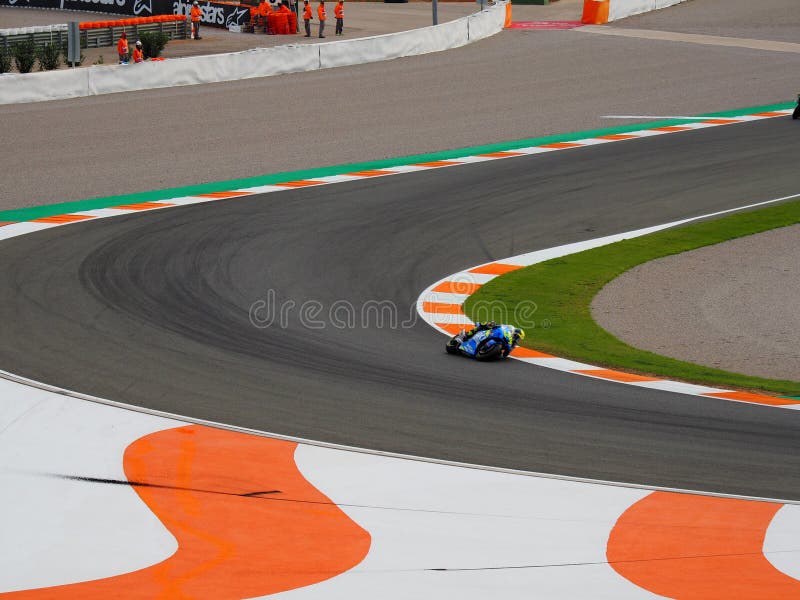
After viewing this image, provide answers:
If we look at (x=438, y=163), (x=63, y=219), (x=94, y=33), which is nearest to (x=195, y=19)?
(x=94, y=33)

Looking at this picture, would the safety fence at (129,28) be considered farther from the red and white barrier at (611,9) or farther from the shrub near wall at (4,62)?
the red and white barrier at (611,9)

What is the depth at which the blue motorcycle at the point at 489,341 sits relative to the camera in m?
9.73

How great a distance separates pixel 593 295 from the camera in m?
12.5

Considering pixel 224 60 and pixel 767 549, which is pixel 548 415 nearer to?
pixel 767 549

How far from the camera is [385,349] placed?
1002 centimetres

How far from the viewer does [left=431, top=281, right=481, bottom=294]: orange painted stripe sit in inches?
485

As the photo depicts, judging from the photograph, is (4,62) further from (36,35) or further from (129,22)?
(129,22)

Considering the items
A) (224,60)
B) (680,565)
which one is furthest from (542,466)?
(224,60)

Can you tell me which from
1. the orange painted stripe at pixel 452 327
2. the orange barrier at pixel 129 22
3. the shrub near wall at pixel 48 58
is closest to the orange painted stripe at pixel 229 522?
the orange painted stripe at pixel 452 327

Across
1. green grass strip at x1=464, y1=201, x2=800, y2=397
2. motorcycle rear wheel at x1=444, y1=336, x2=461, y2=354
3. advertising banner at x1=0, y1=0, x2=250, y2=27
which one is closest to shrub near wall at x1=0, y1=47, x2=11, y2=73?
advertising banner at x1=0, y1=0, x2=250, y2=27

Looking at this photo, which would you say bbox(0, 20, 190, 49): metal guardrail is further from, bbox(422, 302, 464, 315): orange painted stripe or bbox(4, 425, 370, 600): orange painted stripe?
bbox(4, 425, 370, 600): orange painted stripe

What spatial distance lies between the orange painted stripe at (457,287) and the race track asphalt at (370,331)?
9.4 inches

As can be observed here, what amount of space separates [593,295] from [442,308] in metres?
1.88

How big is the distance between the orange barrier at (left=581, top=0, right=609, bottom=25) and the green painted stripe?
12.2 m
